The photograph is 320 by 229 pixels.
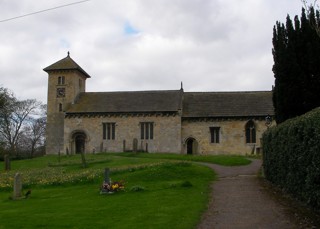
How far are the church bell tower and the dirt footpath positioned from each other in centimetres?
3171

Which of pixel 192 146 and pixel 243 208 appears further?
pixel 192 146

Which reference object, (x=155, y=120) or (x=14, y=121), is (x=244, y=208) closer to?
(x=155, y=120)

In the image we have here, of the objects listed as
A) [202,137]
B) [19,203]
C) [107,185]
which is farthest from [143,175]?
[202,137]

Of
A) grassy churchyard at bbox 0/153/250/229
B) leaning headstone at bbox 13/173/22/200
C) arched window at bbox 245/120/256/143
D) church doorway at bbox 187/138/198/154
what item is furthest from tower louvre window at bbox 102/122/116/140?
leaning headstone at bbox 13/173/22/200

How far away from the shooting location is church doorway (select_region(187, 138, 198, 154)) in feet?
150

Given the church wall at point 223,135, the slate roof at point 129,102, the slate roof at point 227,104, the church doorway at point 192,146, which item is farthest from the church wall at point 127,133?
the slate roof at point 227,104

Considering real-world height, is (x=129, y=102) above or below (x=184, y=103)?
above

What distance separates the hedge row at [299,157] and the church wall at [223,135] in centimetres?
2557

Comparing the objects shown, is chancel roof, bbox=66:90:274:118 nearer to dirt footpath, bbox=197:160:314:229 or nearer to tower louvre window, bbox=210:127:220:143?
tower louvre window, bbox=210:127:220:143

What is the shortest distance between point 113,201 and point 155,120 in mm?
30433

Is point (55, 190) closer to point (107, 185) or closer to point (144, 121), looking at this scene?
point (107, 185)

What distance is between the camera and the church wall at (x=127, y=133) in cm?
4509

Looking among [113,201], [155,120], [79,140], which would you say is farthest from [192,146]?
[113,201]

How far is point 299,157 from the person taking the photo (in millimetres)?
12758
